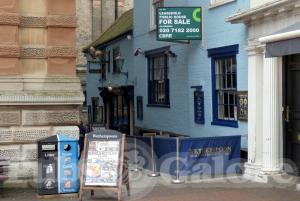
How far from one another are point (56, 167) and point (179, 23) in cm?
728

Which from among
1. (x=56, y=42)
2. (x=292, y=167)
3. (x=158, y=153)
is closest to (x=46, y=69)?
(x=56, y=42)

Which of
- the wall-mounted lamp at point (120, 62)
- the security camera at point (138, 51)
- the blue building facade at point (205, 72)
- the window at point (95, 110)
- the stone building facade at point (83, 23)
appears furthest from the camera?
the stone building facade at point (83, 23)

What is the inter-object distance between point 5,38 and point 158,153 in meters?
4.52

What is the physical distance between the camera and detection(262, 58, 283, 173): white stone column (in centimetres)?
1199

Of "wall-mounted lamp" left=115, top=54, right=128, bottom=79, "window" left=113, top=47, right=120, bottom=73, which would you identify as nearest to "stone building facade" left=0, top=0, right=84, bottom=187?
"wall-mounted lamp" left=115, top=54, right=128, bottom=79

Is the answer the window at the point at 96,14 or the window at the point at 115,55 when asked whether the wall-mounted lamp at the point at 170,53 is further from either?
the window at the point at 96,14

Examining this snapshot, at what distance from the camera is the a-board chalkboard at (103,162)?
1004 centimetres

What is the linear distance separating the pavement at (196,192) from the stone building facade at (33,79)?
100 centimetres

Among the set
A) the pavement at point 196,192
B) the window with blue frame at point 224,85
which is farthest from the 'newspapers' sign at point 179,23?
the pavement at point 196,192

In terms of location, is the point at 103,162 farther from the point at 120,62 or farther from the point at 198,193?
the point at 120,62

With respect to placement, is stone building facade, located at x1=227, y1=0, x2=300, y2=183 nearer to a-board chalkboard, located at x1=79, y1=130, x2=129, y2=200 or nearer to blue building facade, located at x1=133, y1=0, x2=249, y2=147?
blue building facade, located at x1=133, y1=0, x2=249, y2=147

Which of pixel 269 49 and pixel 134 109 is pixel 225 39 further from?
pixel 134 109

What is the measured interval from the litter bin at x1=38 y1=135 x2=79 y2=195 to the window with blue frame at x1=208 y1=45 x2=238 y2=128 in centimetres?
545

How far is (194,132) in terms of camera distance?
1708 cm
